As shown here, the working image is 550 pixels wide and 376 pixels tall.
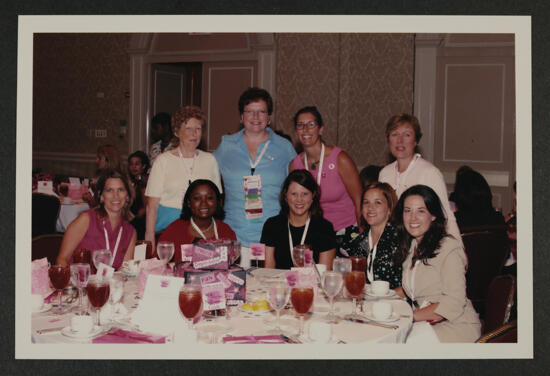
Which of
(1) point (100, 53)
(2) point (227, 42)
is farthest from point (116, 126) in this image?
(2) point (227, 42)

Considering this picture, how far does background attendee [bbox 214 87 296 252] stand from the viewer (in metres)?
3.56

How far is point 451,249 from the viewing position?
2.63 m

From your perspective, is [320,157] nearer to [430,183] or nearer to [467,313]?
[430,183]

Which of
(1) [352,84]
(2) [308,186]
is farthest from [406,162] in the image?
(1) [352,84]

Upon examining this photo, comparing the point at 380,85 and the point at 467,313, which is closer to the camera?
the point at 467,313

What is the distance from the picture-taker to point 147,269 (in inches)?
93.8

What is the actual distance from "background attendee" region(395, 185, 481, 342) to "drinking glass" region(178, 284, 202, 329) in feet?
3.59

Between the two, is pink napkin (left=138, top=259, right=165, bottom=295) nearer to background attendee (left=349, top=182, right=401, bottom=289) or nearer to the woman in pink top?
background attendee (left=349, top=182, right=401, bottom=289)

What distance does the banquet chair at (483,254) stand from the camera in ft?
11.0

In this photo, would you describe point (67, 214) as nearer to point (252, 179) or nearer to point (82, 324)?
point (252, 179)

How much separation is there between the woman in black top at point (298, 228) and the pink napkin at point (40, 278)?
1.20 meters

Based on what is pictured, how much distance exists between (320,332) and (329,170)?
5.88 ft

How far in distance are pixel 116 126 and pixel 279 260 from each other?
5.25 m

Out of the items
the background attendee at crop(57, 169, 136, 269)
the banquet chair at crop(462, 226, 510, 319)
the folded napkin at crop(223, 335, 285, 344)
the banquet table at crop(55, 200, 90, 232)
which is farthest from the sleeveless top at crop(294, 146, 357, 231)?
the banquet table at crop(55, 200, 90, 232)
